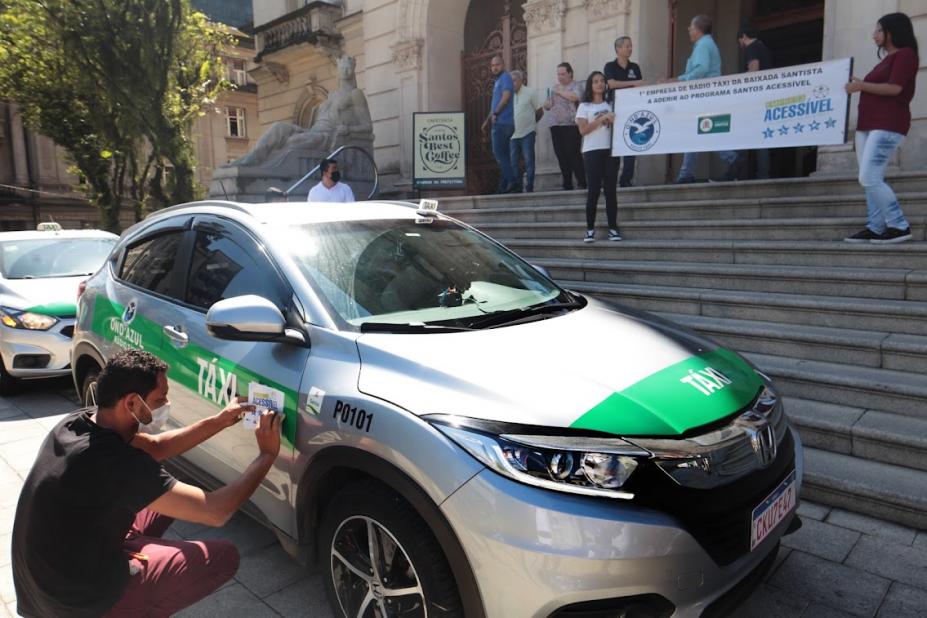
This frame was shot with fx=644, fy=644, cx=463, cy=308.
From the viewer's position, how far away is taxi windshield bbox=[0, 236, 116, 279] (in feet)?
22.2

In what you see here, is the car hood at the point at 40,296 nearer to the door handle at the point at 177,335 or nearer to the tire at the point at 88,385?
the tire at the point at 88,385

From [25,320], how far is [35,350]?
31 centimetres

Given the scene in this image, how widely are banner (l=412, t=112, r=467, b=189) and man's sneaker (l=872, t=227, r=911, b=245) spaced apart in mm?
6918

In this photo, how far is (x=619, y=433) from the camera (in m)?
1.94

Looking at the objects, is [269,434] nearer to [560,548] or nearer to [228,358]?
[228,358]

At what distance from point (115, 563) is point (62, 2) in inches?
500

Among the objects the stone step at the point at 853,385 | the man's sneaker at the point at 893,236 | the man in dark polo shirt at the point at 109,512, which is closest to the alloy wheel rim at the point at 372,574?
the man in dark polo shirt at the point at 109,512

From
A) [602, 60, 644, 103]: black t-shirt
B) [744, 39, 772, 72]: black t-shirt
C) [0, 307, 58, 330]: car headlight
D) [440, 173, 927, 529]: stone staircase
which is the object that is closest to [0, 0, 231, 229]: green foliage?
[0, 307, 58, 330]: car headlight

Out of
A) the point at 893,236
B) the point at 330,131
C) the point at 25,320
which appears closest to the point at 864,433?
the point at 893,236

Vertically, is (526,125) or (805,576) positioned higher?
(526,125)

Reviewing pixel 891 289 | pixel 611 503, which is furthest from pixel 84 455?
pixel 891 289

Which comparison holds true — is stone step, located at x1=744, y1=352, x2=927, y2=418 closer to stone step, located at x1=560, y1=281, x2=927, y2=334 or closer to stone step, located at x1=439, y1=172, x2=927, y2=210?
stone step, located at x1=560, y1=281, x2=927, y2=334

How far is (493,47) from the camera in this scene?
13.4 meters

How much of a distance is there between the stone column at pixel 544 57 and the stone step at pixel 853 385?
22.4ft
